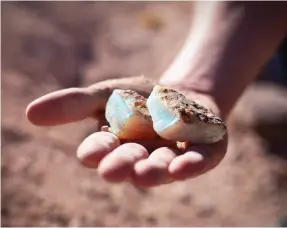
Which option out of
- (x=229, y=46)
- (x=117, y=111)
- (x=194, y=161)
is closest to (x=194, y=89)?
(x=229, y=46)

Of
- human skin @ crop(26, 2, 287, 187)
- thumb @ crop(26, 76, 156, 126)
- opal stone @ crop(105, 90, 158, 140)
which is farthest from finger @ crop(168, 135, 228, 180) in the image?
thumb @ crop(26, 76, 156, 126)

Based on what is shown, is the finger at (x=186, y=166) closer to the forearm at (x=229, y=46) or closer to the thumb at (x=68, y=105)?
the thumb at (x=68, y=105)

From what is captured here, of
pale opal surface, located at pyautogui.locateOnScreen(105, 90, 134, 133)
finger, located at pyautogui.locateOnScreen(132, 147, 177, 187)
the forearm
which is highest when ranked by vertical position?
the forearm

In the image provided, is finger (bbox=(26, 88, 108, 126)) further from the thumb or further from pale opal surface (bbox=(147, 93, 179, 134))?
pale opal surface (bbox=(147, 93, 179, 134))

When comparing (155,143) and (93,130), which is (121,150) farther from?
(93,130)

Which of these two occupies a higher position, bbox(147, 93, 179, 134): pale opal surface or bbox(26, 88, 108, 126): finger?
bbox(26, 88, 108, 126): finger

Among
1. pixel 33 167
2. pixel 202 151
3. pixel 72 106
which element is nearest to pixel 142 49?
pixel 33 167

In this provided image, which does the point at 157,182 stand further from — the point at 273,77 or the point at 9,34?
the point at 9,34
